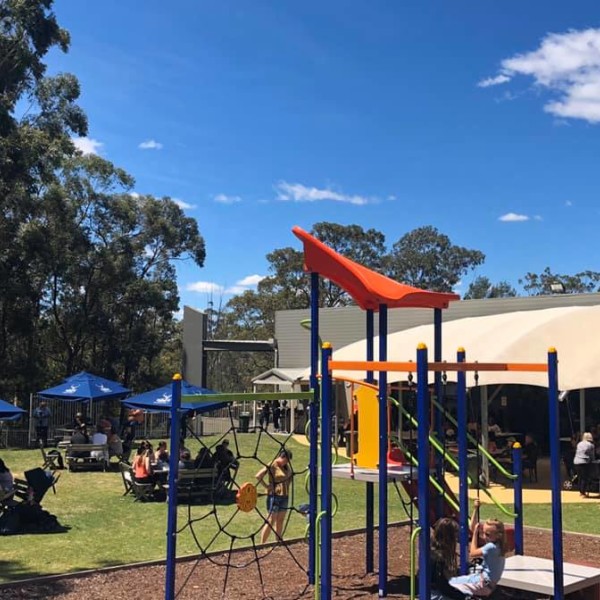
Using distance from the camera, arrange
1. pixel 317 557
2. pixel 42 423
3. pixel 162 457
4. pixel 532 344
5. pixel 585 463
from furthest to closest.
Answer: pixel 42 423 < pixel 532 344 < pixel 585 463 < pixel 162 457 < pixel 317 557

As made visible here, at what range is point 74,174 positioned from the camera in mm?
36656

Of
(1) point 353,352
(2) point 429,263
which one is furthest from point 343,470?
(2) point 429,263

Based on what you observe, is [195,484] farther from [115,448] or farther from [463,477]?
[463,477]

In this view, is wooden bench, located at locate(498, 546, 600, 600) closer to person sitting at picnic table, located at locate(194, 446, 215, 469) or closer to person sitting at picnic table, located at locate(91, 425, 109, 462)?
person sitting at picnic table, located at locate(194, 446, 215, 469)

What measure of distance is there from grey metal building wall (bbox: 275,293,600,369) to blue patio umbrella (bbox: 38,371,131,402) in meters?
11.5

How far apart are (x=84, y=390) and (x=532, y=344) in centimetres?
1180

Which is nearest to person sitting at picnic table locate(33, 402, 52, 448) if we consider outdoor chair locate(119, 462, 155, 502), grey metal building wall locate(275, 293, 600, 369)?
outdoor chair locate(119, 462, 155, 502)

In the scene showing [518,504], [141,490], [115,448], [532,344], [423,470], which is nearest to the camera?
[423,470]

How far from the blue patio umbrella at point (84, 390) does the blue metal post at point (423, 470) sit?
1543 centimetres

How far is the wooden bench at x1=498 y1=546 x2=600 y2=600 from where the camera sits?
6.29 metres

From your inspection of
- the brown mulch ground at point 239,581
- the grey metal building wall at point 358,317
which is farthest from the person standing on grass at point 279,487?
the grey metal building wall at point 358,317

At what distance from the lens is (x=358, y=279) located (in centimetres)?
683

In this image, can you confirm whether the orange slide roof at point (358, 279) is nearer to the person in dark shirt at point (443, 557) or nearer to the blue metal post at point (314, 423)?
the blue metal post at point (314, 423)

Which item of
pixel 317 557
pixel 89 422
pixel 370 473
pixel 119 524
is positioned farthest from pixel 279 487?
pixel 89 422
